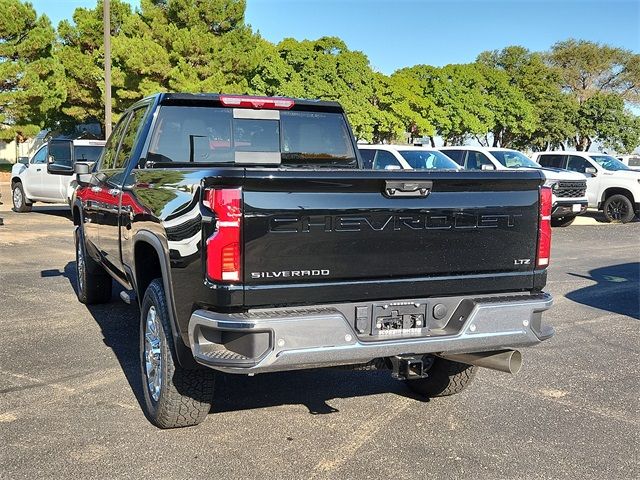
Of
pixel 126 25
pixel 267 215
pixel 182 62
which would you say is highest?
pixel 126 25

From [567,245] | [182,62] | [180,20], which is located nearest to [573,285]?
[567,245]

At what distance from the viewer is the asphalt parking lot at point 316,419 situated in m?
3.51

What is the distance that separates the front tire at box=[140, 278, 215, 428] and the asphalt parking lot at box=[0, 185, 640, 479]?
0.40ft

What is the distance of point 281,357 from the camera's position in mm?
3129

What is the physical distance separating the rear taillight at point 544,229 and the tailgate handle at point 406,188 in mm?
777

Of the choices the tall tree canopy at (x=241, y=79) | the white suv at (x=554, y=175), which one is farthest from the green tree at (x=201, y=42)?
the white suv at (x=554, y=175)

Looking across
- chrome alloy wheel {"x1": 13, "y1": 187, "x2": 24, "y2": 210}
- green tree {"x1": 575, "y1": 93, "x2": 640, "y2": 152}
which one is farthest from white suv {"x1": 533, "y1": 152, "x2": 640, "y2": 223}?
green tree {"x1": 575, "y1": 93, "x2": 640, "y2": 152}

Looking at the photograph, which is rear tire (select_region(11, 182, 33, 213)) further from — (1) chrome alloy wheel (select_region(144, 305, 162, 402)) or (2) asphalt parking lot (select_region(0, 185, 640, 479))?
(1) chrome alloy wheel (select_region(144, 305, 162, 402))

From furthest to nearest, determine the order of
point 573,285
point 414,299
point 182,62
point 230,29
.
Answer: point 230,29
point 182,62
point 573,285
point 414,299

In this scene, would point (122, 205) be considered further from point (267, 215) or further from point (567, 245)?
point (567, 245)

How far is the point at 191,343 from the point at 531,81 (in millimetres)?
52019

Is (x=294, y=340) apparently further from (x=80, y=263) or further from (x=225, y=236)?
(x=80, y=263)

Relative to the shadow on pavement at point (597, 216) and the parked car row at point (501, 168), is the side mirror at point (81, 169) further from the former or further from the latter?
the shadow on pavement at point (597, 216)

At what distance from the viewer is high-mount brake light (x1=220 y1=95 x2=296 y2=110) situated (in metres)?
5.04
